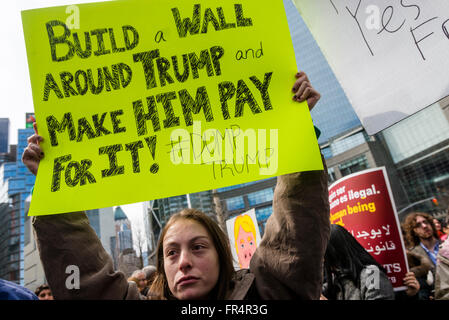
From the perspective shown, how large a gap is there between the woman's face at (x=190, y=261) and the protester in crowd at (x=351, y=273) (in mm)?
1257

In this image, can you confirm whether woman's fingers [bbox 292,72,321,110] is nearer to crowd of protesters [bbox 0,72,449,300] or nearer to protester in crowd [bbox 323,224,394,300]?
crowd of protesters [bbox 0,72,449,300]

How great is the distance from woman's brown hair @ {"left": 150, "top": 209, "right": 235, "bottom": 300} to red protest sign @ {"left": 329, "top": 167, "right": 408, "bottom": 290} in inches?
62.7

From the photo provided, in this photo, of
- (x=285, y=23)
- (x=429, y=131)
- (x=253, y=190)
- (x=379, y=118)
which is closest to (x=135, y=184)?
(x=285, y=23)

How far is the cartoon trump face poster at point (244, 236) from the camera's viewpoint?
12.1 ft

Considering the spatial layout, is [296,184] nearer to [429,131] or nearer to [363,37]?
[363,37]

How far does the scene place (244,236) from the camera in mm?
3939

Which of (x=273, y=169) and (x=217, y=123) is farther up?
(x=217, y=123)

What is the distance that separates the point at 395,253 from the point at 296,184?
5.27 ft

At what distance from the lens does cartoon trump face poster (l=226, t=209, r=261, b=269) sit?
12.1ft

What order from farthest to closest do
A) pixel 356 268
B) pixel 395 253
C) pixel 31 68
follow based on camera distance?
pixel 395 253 → pixel 356 268 → pixel 31 68

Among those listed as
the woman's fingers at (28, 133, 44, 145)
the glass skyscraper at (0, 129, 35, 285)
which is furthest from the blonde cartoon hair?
the glass skyscraper at (0, 129, 35, 285)

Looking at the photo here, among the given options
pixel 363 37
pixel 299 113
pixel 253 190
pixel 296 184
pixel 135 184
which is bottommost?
pixel 296 184

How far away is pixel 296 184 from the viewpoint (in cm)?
108

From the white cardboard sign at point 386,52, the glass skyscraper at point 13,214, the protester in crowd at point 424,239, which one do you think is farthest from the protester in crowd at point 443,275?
the glass skyscraper at point 13,214
